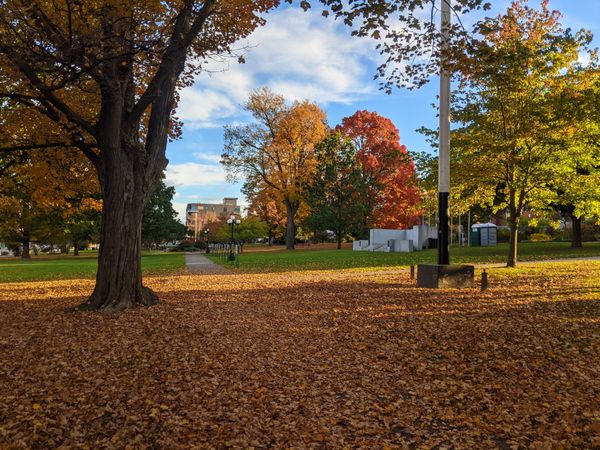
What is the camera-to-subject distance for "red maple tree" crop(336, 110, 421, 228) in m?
43.1

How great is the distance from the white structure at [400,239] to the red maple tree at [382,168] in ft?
24.8

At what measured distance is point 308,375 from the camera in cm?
518

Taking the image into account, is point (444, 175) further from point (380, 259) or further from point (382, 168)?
point (382, 168)

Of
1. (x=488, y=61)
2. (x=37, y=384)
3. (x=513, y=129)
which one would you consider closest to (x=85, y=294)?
(x=37, y=384)

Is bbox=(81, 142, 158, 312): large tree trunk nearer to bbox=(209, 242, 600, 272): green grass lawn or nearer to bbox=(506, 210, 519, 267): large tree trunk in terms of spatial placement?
bbox=(209, 242, 600, 272): green grass lawn

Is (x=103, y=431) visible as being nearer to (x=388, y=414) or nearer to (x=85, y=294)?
(x=388, y=414)

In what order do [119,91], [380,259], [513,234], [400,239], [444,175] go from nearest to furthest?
[119,91] < [444,175] < [513,234] < [380,259] < [400,239]

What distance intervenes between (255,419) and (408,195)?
4101cm

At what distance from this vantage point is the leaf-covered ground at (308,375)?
3684mm

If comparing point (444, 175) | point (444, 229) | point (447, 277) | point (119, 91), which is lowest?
point (447, 277)

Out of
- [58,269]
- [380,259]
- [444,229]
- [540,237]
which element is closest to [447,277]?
[444,229]

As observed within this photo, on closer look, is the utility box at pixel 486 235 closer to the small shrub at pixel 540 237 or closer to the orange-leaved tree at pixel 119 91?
the small shrub at pixel 540 237

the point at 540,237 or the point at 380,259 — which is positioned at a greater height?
the point at 540,237

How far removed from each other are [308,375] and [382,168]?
3960 centimetres
